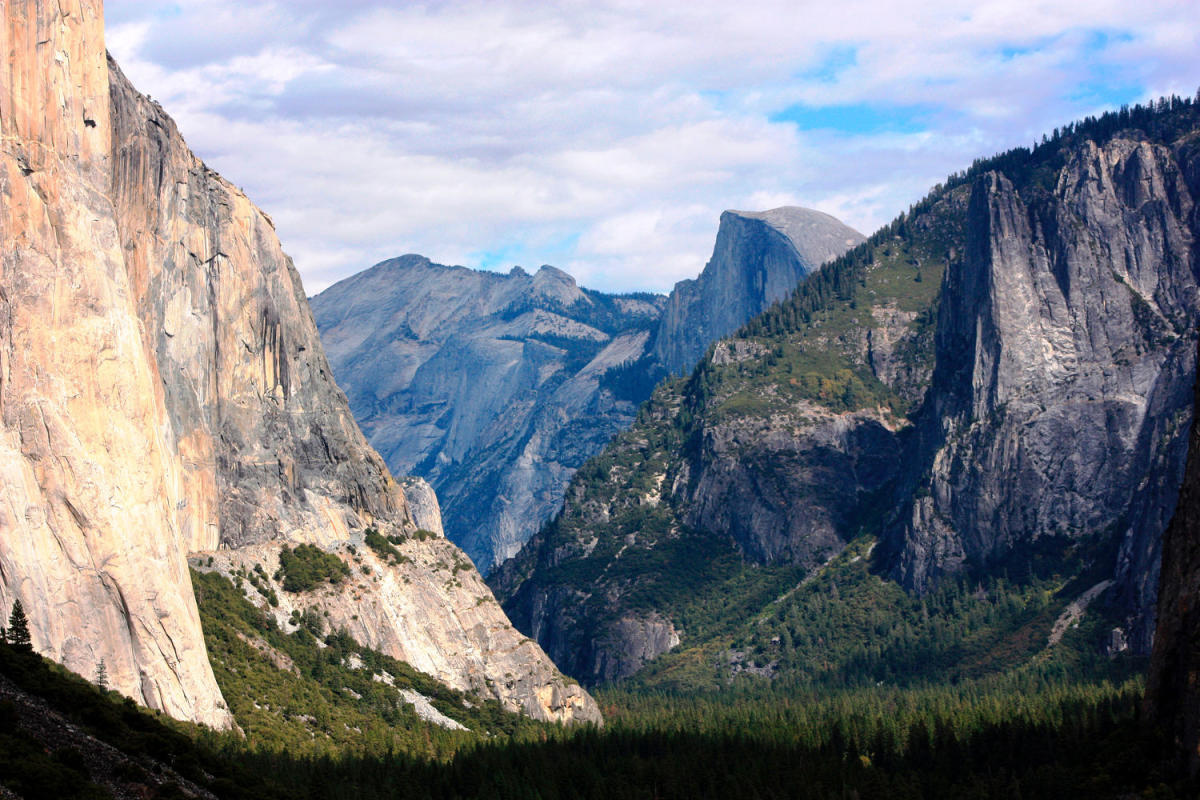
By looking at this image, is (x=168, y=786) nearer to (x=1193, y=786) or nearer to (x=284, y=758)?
(x=284, y=758)

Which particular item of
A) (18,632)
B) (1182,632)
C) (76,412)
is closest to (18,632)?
(18,632)

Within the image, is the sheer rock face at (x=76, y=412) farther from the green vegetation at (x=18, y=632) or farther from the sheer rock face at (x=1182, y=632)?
the sheer rock face at (x=1182, y=632)

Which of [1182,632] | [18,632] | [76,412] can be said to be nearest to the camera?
[18,632]

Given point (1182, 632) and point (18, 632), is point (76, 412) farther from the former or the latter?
point (1182, 632)

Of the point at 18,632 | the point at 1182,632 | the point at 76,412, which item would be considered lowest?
the point at 1182,632

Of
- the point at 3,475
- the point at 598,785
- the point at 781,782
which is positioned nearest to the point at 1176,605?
the point at 781,782
